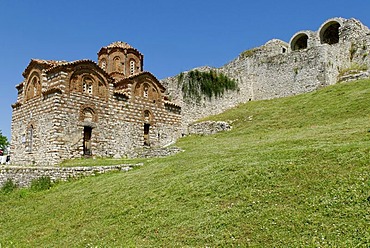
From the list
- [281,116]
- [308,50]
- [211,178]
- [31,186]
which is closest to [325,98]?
[281,116]

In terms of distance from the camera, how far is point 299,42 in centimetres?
3894

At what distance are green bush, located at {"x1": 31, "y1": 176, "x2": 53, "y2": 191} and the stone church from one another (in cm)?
344

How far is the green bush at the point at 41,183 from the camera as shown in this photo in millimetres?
17641

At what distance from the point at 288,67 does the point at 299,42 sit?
23.8ft

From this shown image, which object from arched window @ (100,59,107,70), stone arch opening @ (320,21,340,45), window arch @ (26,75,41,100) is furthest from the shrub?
window arch @ (26,75,41,100)

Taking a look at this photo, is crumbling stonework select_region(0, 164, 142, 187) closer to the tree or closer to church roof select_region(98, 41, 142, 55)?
church roof select_region(98, 41, 142, 55)

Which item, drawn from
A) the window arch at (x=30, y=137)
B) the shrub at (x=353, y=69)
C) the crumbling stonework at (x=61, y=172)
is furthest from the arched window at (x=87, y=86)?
the shrub at (x=353, y=69)

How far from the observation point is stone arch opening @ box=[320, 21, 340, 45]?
36.5m

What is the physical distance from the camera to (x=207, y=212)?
8.95 m

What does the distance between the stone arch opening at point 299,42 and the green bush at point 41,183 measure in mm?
28520

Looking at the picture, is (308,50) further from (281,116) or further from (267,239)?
(267,239)

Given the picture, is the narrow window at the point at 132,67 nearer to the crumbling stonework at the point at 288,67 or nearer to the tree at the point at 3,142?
the crumbling stonework at the point at 288,67

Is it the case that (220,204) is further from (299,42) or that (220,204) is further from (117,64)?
(299,42)

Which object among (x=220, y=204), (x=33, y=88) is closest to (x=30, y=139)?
(x=33, y=88)
